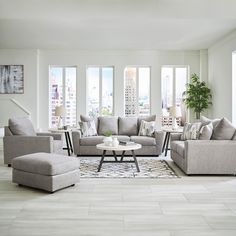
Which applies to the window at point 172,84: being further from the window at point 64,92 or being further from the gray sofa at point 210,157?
the gray sofa at point 210,157

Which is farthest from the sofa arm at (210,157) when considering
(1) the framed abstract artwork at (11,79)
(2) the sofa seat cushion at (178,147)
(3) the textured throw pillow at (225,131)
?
(1) the framed abstract artwork at (11,79)

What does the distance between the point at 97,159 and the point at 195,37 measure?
4054 mm

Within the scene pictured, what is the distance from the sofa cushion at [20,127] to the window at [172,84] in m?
5.01

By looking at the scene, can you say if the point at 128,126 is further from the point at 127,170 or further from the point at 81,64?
the point at 81,64

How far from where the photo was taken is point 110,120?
26.0 feet

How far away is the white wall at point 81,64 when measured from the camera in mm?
9820

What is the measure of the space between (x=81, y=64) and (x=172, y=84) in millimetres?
2921

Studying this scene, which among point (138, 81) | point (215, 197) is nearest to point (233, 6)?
point (215, 197)

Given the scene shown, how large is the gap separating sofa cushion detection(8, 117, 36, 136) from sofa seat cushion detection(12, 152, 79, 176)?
1630mm

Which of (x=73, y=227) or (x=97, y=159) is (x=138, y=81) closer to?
(x=97, y=159)

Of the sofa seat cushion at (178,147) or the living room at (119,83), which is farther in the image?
the sofa seat cushion at (178,147)

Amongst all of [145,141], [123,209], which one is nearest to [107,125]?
[145,141]

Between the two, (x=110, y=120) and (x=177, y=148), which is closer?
(x=177, y=148)

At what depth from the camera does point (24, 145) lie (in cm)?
595
